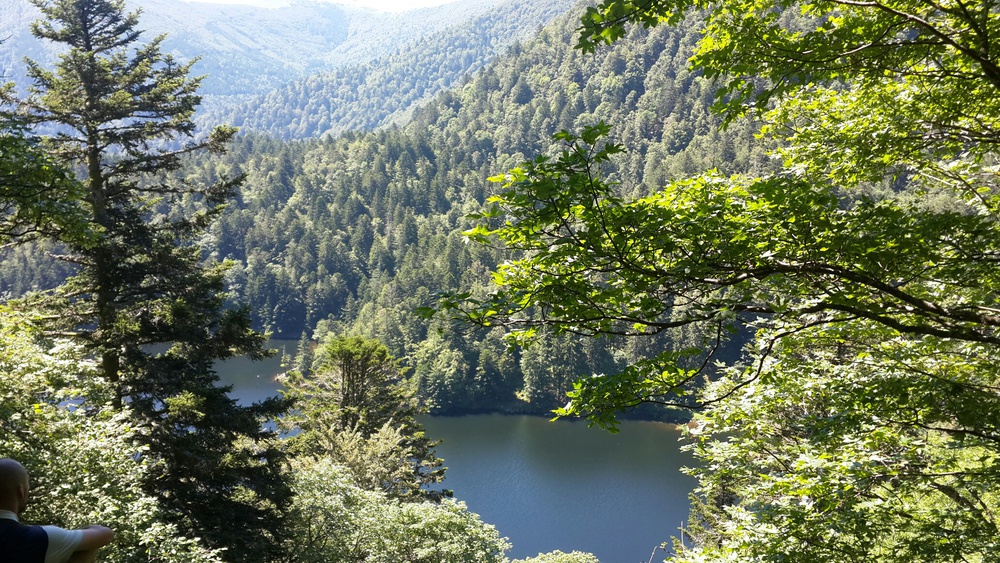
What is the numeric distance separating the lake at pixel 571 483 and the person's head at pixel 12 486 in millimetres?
32429

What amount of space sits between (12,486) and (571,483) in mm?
44403

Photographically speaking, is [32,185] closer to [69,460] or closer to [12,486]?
[69,460]

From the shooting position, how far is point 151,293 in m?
13.1

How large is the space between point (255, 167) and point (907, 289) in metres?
154

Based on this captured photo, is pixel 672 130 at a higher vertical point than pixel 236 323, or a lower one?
higher

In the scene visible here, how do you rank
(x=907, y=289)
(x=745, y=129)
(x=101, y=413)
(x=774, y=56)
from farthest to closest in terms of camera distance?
(x=745, y=129), (x=101, y=413), (x=907, y=289), (x=774, y=56)

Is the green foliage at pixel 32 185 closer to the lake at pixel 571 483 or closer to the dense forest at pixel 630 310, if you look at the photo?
the dense forest at pixel 630 310

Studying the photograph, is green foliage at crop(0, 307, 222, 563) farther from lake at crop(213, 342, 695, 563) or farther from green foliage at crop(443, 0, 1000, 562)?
lake at crop(213, 342, 695, 563)

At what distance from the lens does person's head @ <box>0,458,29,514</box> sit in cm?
266

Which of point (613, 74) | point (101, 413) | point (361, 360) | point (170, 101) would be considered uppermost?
point (613, 74)

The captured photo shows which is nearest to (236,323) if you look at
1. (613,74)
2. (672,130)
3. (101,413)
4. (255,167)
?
(101,413)

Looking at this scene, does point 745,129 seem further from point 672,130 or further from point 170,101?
point 170,101

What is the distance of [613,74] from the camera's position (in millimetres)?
153375

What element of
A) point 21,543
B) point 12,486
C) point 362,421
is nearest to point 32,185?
point 12,486
